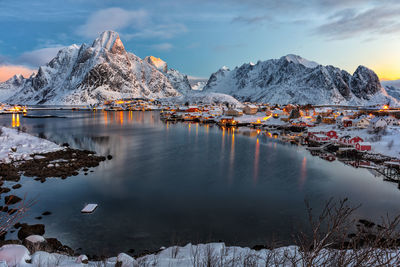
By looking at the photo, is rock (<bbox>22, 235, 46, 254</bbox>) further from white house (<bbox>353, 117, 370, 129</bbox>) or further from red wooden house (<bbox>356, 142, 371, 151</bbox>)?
white house (<bbox>353, 117, 370, 129</bbox>)

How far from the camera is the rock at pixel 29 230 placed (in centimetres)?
1059

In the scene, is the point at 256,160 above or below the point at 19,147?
below

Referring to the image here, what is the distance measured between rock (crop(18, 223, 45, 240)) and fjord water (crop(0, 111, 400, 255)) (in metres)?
0.30

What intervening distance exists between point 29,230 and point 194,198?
27.9 ft

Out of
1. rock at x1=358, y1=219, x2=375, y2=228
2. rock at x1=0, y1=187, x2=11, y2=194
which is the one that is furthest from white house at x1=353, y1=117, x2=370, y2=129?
rock at x1=0, y1=187, x2=11, y2=194

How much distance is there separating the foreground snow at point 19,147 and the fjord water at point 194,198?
6283 mm

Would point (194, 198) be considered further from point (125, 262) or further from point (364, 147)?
point (364, 147)

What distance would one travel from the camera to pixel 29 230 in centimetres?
1089

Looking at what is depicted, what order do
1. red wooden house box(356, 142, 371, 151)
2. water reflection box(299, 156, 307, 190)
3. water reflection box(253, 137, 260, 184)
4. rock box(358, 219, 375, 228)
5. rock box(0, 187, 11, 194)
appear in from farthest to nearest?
red wooden house box(356, 142, 371, 151) < water reflection box(253, 137, 260, 184) < water reflection box(299, 156, 307, 190) < rock box(0, 187, 11, 194) < rock box(358, 219, 375, 228)

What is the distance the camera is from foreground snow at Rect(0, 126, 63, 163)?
22.5m

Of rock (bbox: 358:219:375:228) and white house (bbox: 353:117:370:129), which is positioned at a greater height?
white house (bbox: 353:117:370:129)

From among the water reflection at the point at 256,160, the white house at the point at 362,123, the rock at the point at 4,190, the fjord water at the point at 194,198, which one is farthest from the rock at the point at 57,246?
the white house at the point at 362,123

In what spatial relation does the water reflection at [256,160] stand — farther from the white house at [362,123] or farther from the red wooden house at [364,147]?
the white house at [362,123]

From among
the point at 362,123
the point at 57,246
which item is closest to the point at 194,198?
the point at 57,246
